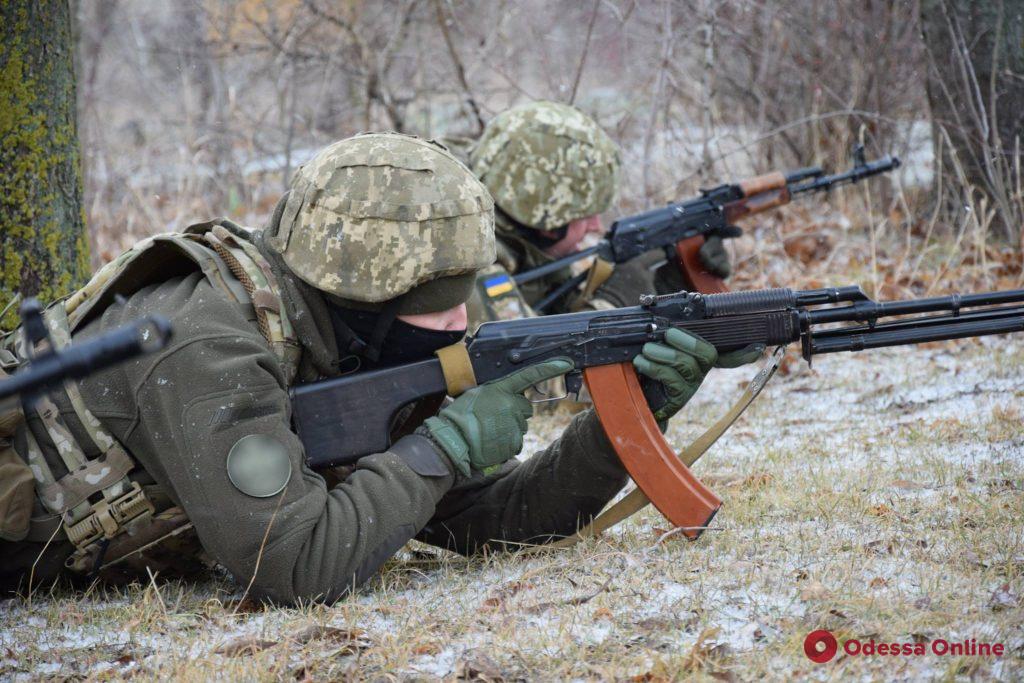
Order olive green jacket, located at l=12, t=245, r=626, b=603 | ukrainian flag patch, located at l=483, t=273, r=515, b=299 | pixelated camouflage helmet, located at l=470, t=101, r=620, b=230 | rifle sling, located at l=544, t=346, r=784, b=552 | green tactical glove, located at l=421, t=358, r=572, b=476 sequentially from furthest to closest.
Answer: pixelated camouflage helmet, located at l=470, t=101, r=620, b=230 < ukrainian flag patch, located at l=483, t=273, r=515, b=299 < rifle sling, located at l=544, t=346, r=784, b=552 < green tactical glove, located at l=421, t=358, r=572, b=476 < olive green jacket, located at l=12, t=245, r=626, b=603

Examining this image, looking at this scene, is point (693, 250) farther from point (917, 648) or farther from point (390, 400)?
point (917, 648)

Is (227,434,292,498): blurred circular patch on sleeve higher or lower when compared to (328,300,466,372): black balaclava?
lower

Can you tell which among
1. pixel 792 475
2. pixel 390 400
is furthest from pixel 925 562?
pixel 390 400

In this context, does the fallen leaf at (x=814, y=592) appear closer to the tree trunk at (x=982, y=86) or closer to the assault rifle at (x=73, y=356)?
the assault rifle at (x=73, y=356)

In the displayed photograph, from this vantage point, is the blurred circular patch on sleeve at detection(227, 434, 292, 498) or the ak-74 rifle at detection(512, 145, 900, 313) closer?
the blurred circular patch on sleeve at detection(227, 434, 292, 498)

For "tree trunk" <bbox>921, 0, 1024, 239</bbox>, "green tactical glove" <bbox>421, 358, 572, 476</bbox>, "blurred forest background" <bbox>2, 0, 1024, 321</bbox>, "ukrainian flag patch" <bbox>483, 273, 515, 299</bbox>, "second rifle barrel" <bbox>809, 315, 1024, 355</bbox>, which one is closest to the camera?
"green tactical glove" <bbox>421, 358, 572, 476</bbox>

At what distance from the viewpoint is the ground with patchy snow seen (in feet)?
8.00

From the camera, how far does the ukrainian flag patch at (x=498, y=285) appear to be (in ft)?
16.8

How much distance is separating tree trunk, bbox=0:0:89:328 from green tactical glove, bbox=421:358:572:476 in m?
1.83

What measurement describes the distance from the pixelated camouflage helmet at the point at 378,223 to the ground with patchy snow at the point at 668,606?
0.94 meters

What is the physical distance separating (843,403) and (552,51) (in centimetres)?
508

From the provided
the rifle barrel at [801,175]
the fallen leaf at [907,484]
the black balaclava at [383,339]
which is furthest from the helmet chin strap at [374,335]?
the rifle barrel at [801,175]

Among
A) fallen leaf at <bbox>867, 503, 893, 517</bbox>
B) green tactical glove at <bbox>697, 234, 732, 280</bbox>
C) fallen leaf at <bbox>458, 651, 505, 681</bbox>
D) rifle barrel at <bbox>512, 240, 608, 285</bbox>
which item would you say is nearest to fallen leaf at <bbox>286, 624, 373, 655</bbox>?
fallen leaf at <bbox>458, 651, 505, 681</bbox>

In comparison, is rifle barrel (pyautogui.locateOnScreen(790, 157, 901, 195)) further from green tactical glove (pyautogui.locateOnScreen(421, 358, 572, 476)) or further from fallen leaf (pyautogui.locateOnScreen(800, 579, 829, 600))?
fallen leaf (pyautogui.locateOnScreen(800, 579, 829, 600))
